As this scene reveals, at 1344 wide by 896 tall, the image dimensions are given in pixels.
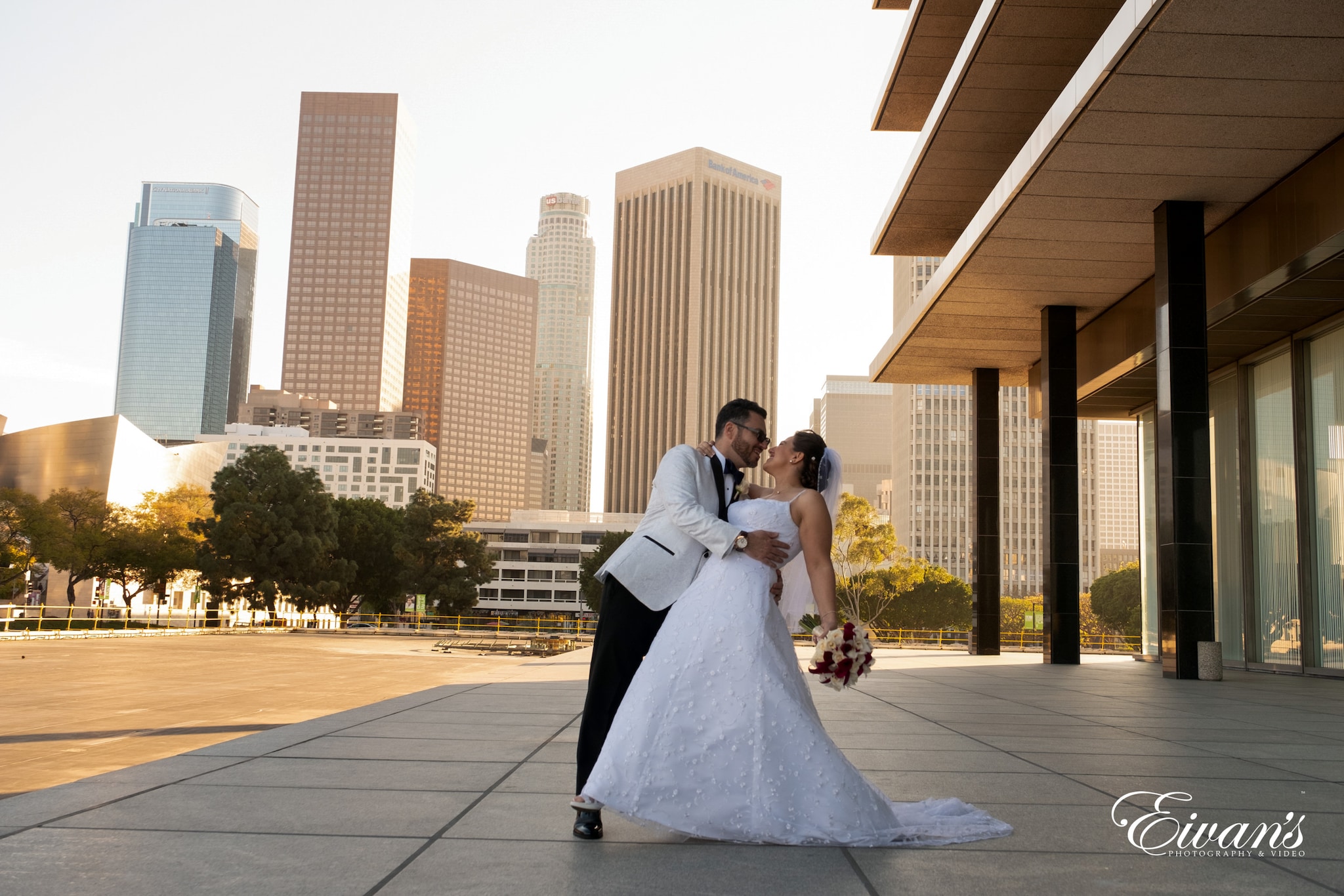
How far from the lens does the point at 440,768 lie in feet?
17.8

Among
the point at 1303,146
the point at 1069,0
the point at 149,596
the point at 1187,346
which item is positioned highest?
the point at 1069,0

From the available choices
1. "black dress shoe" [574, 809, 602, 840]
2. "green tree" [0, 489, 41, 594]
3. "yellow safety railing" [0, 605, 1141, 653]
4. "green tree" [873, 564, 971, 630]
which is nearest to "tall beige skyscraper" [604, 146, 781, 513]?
"green tree" [873, 564, 971, 630]

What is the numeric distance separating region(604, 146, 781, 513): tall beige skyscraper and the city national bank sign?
211 millimetres

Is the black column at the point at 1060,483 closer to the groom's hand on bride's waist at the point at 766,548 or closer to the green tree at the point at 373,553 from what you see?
the groom's hand on bride's waist at the point at 766,548

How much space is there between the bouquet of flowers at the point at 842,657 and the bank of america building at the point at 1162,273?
8.64 m

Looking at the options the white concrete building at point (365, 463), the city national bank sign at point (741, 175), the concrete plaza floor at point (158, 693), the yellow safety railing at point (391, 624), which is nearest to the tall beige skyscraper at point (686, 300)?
the city national bank sign at point (741, 175)

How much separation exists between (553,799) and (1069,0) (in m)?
14.4

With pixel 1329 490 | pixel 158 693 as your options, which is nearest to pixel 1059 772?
pixel 158 693

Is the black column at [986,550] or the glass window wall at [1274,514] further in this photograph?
the black column at [986,550]

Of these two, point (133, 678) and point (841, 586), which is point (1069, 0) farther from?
point (841, 586)

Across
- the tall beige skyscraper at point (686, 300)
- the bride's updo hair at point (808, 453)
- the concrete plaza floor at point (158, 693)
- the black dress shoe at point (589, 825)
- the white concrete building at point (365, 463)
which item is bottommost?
the concrete plaza floor at point (158, 693)

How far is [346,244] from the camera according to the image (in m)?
198

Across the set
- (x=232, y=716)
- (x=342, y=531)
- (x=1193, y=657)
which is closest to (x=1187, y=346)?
(x=1193, y=657)

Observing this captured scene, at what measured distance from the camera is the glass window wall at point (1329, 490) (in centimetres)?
1692
